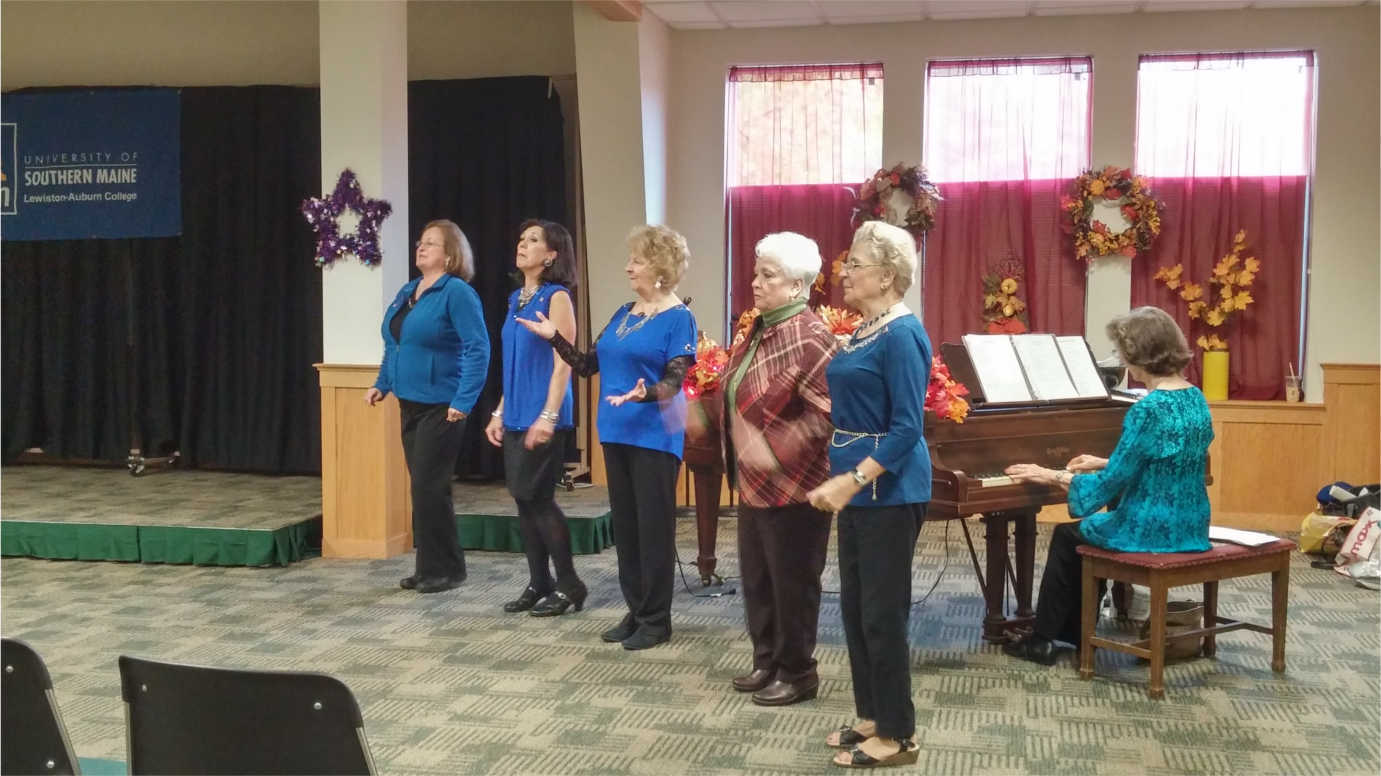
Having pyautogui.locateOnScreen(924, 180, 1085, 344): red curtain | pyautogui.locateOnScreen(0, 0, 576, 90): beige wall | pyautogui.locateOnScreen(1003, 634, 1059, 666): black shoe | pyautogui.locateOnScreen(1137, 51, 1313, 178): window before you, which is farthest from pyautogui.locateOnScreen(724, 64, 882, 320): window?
pyautogui.locateOnScreen(1003, 634, 1059, 666): black shoe

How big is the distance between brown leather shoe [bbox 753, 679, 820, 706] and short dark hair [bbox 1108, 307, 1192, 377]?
142cm

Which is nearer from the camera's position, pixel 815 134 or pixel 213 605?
pixel 213 605

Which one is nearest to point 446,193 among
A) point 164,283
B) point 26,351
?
point 164,283

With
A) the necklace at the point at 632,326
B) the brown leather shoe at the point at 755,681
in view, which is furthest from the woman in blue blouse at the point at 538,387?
the brown leather shoe at the point at 755,681

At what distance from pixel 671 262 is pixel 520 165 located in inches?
154

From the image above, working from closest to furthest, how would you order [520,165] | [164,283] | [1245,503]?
[1245,503] → [520,165] → [164,283]

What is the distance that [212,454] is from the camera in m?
8.34

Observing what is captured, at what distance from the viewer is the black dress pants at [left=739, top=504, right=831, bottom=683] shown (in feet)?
11.8

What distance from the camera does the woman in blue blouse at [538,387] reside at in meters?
4.64

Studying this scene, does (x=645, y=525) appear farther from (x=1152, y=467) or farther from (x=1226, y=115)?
(x=1226, y=115)

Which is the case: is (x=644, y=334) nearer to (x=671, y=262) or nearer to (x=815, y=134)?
(x=671, y=262)

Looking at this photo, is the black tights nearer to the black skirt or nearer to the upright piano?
the black skirt

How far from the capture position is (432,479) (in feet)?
17.5

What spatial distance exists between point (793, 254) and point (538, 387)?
4.83 ft
